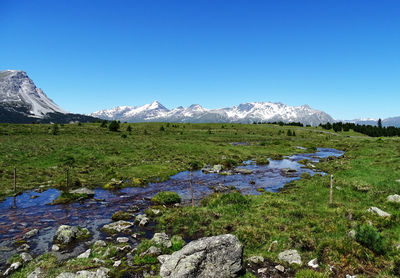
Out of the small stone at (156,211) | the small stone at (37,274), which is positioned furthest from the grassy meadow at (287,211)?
the small stone at (37,274)

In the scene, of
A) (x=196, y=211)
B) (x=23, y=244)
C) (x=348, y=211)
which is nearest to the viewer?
(x=23, y=244)

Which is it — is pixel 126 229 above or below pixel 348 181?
below

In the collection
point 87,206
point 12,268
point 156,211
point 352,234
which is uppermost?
point 352,234

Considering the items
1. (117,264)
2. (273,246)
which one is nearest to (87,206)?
(117,264)

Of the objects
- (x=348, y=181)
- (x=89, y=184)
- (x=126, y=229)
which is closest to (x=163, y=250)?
(x=126, y=229)

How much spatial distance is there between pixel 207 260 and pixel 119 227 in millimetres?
10055

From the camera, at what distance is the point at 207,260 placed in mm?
11047

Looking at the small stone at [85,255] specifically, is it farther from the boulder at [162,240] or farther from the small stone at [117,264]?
the boulder at [162,240]

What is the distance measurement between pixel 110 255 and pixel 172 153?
4005 cm

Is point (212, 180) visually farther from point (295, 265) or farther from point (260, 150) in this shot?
point (260, 150)

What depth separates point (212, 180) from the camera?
35.4 m

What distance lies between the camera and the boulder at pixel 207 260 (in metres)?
10.6

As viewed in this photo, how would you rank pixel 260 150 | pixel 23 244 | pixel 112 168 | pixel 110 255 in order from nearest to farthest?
pixel 110 255 < pixel 23 244 < pixel 112 168 < pixel 260 150

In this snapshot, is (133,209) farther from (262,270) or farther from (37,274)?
(262,270)
